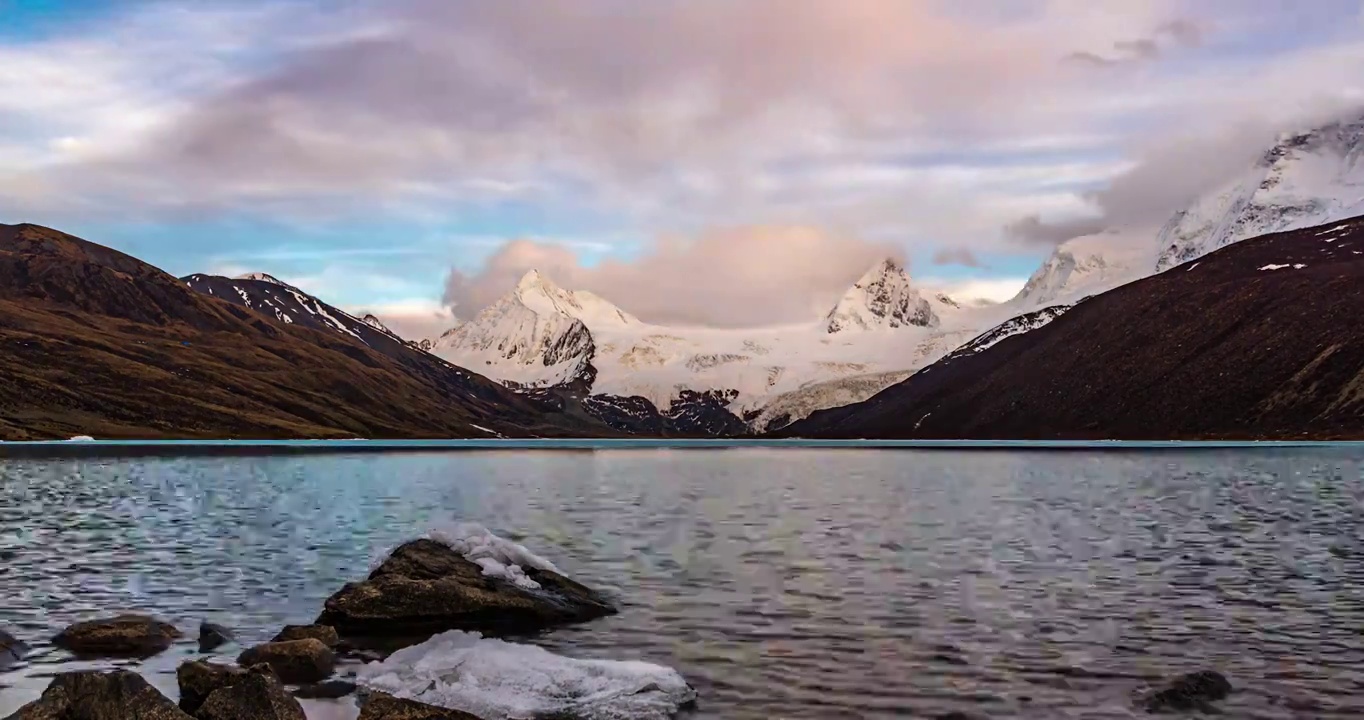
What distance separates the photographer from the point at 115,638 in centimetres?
3478

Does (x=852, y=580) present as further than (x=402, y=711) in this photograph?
Yes

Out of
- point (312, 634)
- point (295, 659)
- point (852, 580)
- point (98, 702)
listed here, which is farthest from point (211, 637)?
point (852, 580)

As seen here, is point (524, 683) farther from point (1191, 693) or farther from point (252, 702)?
point (1191, 693)

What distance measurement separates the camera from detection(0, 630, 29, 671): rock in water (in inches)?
1261

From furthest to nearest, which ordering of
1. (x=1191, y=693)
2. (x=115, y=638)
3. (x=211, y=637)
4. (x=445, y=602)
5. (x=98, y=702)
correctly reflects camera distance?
(x=445, y=602)
(x=211, y=637)
(x=115, y=638)
(x=1191, y=693)
(x=98, y=702)

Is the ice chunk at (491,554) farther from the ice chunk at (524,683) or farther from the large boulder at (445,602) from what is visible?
the ice chunk at (524,683)

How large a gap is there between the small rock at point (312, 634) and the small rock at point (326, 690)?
3.56 meters

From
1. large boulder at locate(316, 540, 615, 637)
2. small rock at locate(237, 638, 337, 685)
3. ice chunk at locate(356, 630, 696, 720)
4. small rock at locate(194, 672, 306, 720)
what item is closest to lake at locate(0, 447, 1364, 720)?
ice chunk at locate(356, 630, 696, 720)

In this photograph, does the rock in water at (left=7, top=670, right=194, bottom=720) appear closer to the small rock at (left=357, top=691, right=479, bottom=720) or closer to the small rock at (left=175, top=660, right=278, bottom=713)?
the small rock at (left=175, top=660, right=278, bottom=713)

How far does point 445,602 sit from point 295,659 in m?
8.39

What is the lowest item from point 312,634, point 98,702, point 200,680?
point 312,634

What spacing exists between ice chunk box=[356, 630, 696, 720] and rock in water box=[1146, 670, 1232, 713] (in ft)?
36.3

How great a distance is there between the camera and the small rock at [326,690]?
94.7 feet

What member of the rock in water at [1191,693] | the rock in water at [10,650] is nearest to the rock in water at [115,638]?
the rock in water at [10,650]
